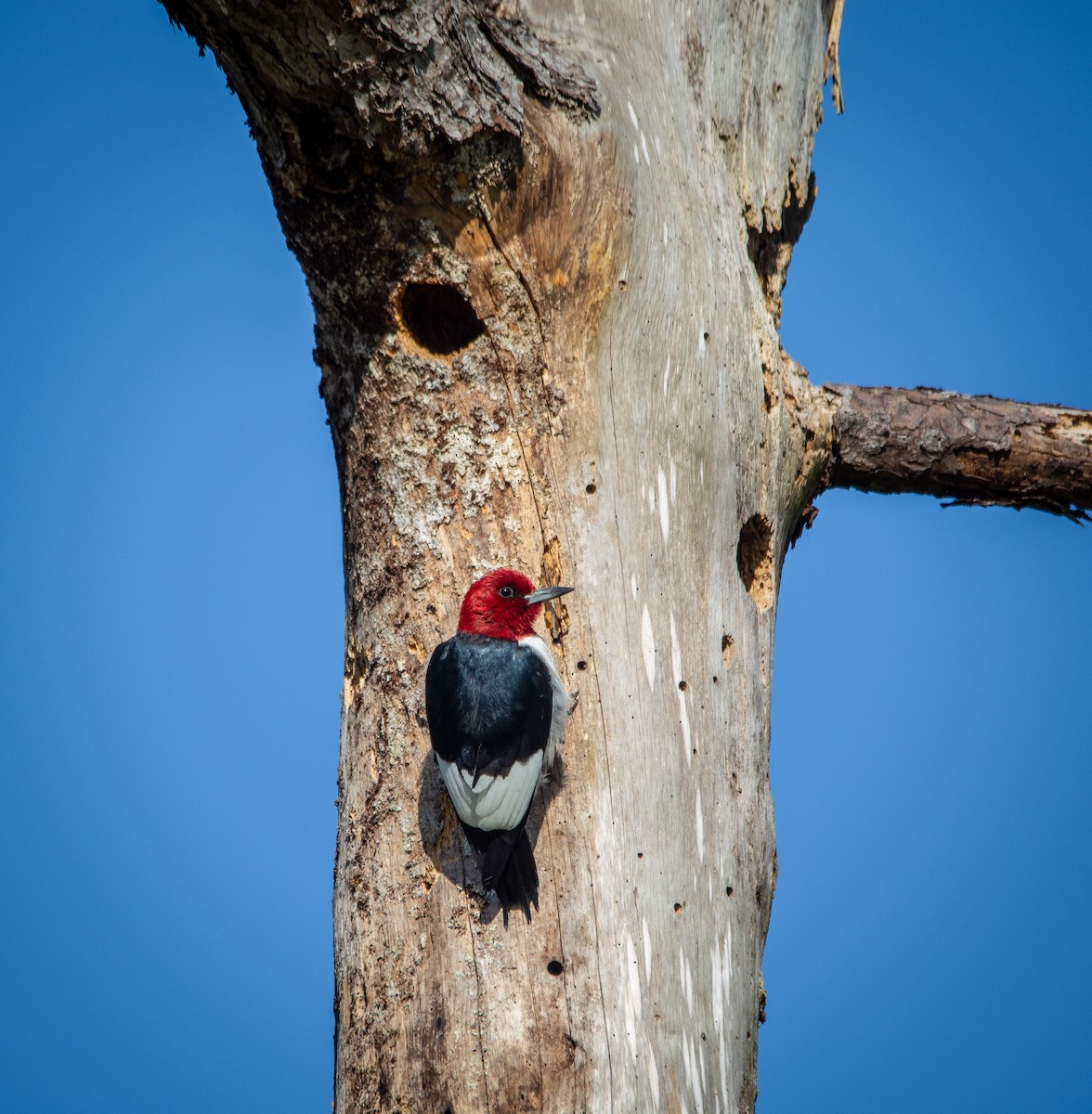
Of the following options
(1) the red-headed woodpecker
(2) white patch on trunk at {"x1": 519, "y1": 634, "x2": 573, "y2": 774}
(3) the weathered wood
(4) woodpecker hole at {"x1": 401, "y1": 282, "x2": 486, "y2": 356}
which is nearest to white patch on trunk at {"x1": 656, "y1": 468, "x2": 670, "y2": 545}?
(3) the weathered wood

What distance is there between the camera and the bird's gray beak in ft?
10.2

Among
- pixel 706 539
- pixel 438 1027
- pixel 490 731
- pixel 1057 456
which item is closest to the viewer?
pixel 438 1027

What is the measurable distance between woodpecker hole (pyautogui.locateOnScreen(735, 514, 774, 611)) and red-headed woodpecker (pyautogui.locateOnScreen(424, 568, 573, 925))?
0.79 m

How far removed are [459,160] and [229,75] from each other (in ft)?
2.11

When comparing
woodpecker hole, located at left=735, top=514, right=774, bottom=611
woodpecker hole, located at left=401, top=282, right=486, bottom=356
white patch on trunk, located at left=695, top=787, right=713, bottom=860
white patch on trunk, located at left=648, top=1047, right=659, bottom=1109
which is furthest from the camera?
woodpecker hole, located at left=735, top=514, right=774, bottom=611

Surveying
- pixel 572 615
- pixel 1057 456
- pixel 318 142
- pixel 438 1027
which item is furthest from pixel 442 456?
pixel 1057 456

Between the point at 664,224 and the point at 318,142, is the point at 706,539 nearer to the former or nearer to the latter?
the point at 664,224

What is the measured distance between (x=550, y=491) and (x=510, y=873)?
0.99 meters

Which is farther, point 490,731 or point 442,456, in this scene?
point 442,456

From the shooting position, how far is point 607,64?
334cm

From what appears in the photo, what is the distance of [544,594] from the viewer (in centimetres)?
313

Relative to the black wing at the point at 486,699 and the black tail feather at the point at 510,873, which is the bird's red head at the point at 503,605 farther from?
the black tail feather at the point at 510,873

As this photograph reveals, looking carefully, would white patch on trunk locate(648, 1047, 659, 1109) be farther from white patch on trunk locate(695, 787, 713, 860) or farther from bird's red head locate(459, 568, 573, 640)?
bird's red head locate(459, 568, 573, 640)

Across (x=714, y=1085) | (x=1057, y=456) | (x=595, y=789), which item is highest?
(x=1057, y=456)
